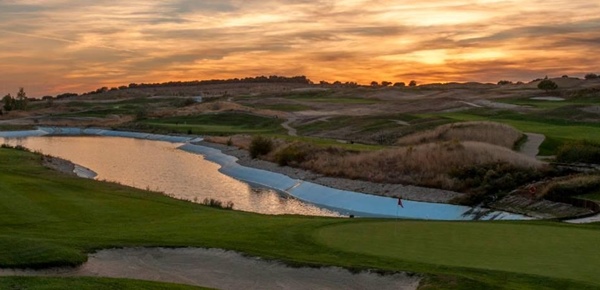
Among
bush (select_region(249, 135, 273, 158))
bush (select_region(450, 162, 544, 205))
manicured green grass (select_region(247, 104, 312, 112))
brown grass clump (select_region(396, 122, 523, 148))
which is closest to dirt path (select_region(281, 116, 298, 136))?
manicured green grass (select_region(247, 104, 312, 112))

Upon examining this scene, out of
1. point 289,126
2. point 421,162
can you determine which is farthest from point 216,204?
point 289,126

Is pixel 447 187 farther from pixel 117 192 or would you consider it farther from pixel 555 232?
pixel 555 232

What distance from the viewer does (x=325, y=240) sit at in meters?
17.8

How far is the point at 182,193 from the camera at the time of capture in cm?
4250

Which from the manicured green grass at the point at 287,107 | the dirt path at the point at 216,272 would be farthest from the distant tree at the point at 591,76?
the dirt path at the point at 216,272

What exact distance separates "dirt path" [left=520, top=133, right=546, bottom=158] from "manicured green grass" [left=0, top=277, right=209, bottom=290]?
1504 inches

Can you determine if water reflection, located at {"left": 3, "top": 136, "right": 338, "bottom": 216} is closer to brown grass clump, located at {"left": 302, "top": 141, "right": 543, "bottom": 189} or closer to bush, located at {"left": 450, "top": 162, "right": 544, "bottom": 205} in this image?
A: brown grass clump, located at {"left": 302, "top": 141, "right": 543, "bottom": 189}

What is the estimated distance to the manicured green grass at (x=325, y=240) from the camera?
552 inches

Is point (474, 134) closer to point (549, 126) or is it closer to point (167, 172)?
point (549, 126)

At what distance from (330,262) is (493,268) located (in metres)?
3.52

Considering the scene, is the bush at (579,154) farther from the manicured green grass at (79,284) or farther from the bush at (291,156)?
the manicured green grass at (79,284)

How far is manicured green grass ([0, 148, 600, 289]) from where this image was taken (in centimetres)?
1402

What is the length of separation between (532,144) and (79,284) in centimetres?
4332

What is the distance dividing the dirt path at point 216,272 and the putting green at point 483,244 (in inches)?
57.3
